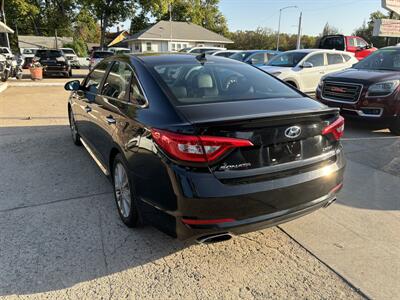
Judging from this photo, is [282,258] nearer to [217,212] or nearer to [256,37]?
[217,212]

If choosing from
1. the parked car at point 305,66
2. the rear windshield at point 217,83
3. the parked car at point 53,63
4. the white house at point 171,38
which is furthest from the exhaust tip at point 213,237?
the white house at point 171,38

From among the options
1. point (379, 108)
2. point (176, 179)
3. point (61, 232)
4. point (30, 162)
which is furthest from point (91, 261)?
point (379, 108)

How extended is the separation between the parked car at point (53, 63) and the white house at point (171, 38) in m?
26.4

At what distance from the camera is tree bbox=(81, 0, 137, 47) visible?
126ft

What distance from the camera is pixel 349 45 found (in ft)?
57.7

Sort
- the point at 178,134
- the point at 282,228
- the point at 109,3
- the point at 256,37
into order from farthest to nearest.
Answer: the point at 256,37 → the point at 109,3 → the point at 282,228 → the point at 178,134

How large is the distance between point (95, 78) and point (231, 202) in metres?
Answer: 3.18

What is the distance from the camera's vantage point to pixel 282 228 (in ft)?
11.2

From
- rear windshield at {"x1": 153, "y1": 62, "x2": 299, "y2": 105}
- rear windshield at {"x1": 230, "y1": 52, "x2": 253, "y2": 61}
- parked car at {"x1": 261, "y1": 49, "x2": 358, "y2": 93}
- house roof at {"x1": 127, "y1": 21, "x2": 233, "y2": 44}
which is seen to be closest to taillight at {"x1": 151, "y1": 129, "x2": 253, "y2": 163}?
rear windshield at {"x1": 153, "y1": 62, "x2": 299, "y2": 105}

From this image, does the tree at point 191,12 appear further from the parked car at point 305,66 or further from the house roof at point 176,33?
the parked car at point 305,66

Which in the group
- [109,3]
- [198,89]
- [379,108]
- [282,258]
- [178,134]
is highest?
[109,3]

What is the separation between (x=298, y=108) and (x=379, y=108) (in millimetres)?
4908

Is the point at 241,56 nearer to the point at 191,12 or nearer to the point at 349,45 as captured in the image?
the point at 349,45

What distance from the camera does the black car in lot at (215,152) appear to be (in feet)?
7.86
